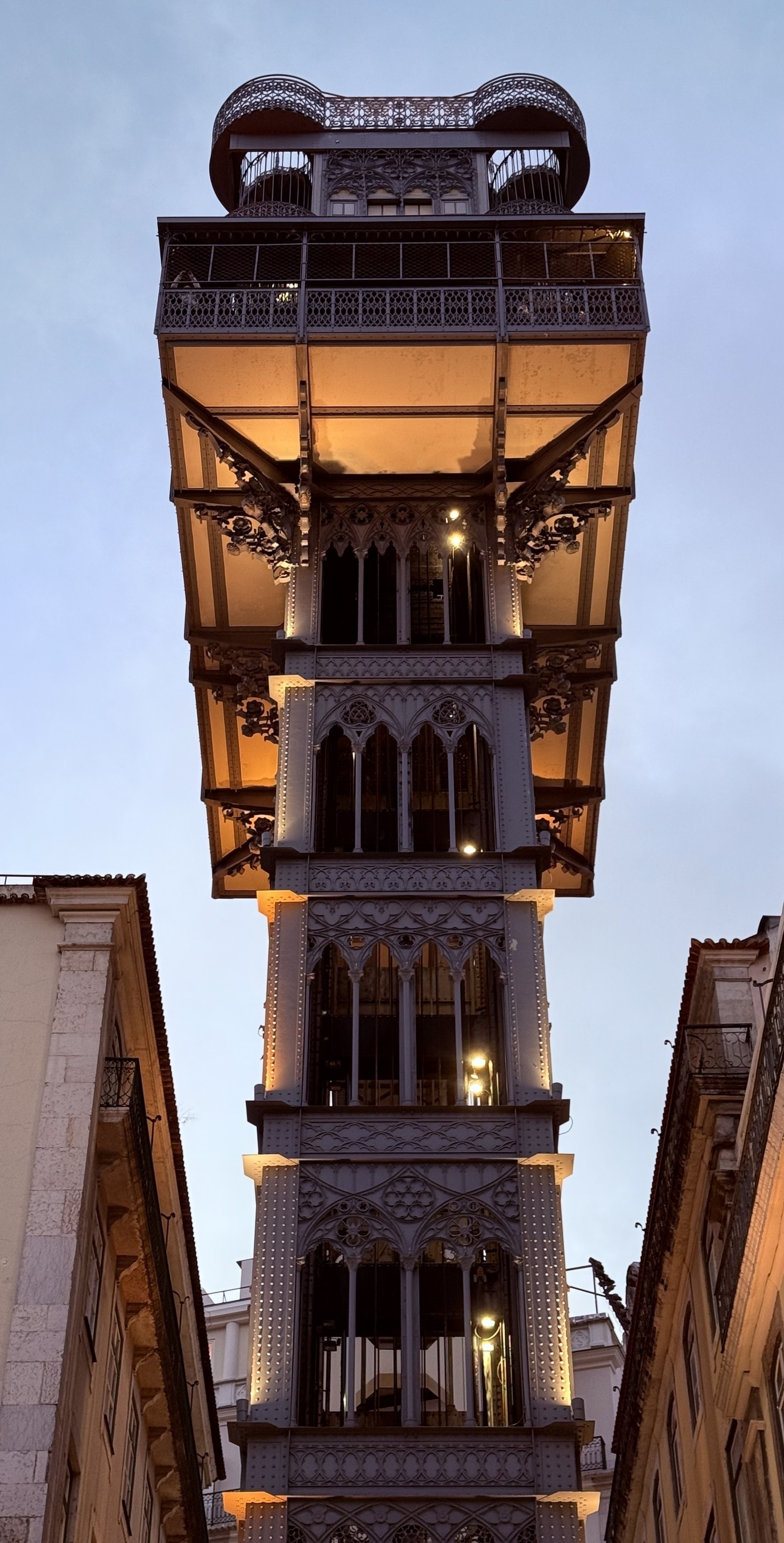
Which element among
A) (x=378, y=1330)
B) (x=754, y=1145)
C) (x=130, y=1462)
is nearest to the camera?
(x=754, y=1145)

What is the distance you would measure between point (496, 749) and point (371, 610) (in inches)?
175

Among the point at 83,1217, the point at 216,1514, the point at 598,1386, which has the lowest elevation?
the point at 83,1217

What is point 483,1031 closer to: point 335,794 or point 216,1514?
point 335,794

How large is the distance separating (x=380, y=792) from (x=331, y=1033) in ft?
16.1

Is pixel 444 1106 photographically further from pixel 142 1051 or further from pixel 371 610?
pixel 371 610

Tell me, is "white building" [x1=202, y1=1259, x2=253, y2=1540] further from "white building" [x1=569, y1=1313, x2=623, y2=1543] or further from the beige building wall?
the beige building wall

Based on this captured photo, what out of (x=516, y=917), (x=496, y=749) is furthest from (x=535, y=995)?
(x=496, y=749)

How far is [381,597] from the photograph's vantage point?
3759cm

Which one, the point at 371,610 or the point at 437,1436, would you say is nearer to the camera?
the point at 437,1436

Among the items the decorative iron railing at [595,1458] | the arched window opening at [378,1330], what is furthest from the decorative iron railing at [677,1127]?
the decorative iron railing at [595,1458]

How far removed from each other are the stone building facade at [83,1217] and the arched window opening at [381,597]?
970 cm

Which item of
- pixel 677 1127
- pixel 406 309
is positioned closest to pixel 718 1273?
pixel 677 1127

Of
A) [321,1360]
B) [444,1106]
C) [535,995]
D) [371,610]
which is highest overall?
[371,610]

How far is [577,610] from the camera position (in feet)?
133
